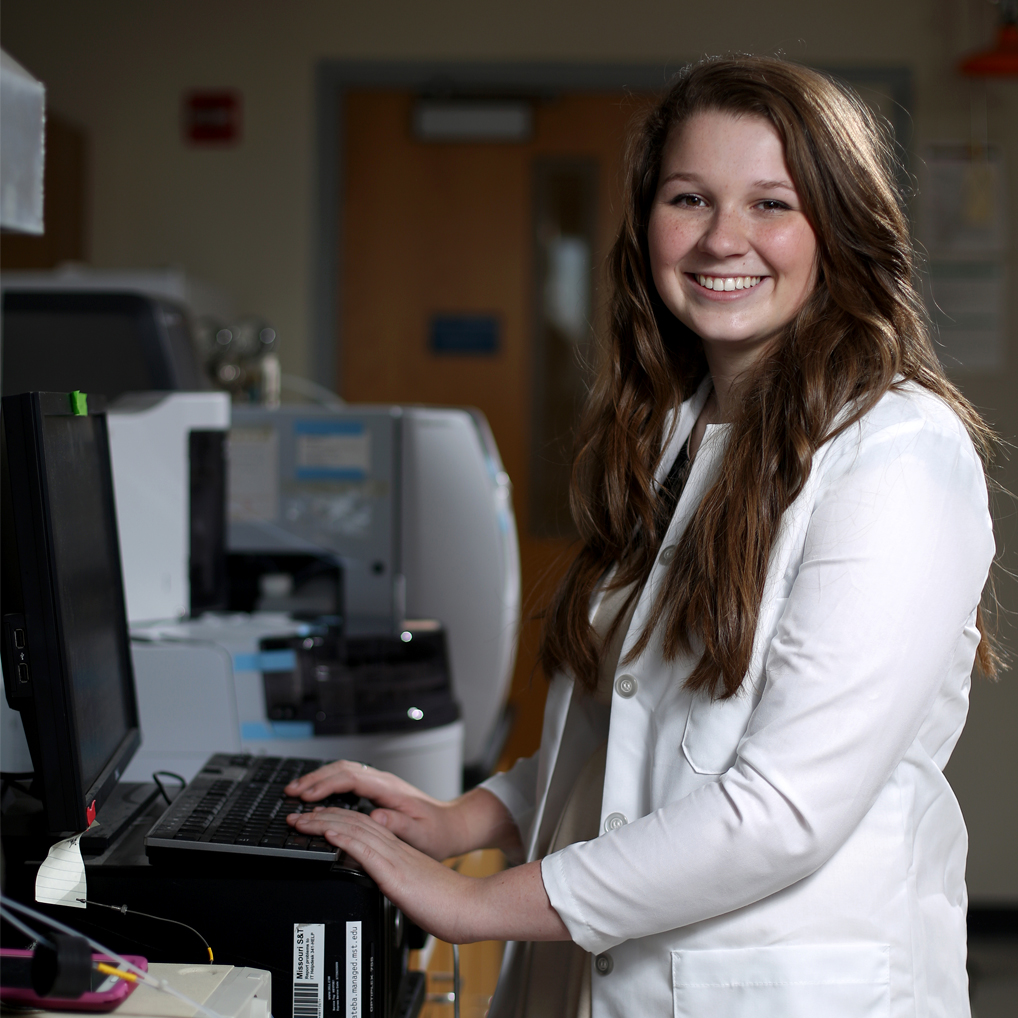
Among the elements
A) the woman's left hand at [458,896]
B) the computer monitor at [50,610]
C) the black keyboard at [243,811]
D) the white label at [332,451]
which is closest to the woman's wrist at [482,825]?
the black keyboard at [243,811]

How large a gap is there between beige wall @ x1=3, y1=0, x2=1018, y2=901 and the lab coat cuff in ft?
8.44

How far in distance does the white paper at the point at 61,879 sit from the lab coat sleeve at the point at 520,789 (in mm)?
433

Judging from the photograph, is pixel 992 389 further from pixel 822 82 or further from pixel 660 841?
pixel 660 841

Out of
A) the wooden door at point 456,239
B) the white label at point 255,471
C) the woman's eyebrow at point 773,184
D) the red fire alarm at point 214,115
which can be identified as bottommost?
the white label at point 255,471

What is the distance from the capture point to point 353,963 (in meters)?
0.83

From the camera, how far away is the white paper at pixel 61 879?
0.85 meters

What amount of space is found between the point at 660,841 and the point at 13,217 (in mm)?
594

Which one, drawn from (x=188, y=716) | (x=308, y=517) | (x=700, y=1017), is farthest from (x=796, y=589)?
(x=308, y=517)

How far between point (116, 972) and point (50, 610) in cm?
25

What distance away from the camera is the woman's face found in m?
0.92

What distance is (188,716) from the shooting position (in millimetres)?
1457

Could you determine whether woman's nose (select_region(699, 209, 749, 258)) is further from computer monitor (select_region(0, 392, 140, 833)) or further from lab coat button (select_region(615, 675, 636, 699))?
computer monitor (select_region(0, 392, 140, 833))

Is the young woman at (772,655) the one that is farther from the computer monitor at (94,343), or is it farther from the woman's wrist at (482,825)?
the computer monitor at (94,343)

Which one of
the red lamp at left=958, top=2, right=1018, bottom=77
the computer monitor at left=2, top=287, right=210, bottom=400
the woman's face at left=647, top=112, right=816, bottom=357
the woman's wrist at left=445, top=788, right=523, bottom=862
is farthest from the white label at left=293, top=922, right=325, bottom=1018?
the red lamp at left=958, top=2, right=1018, bottom=77
